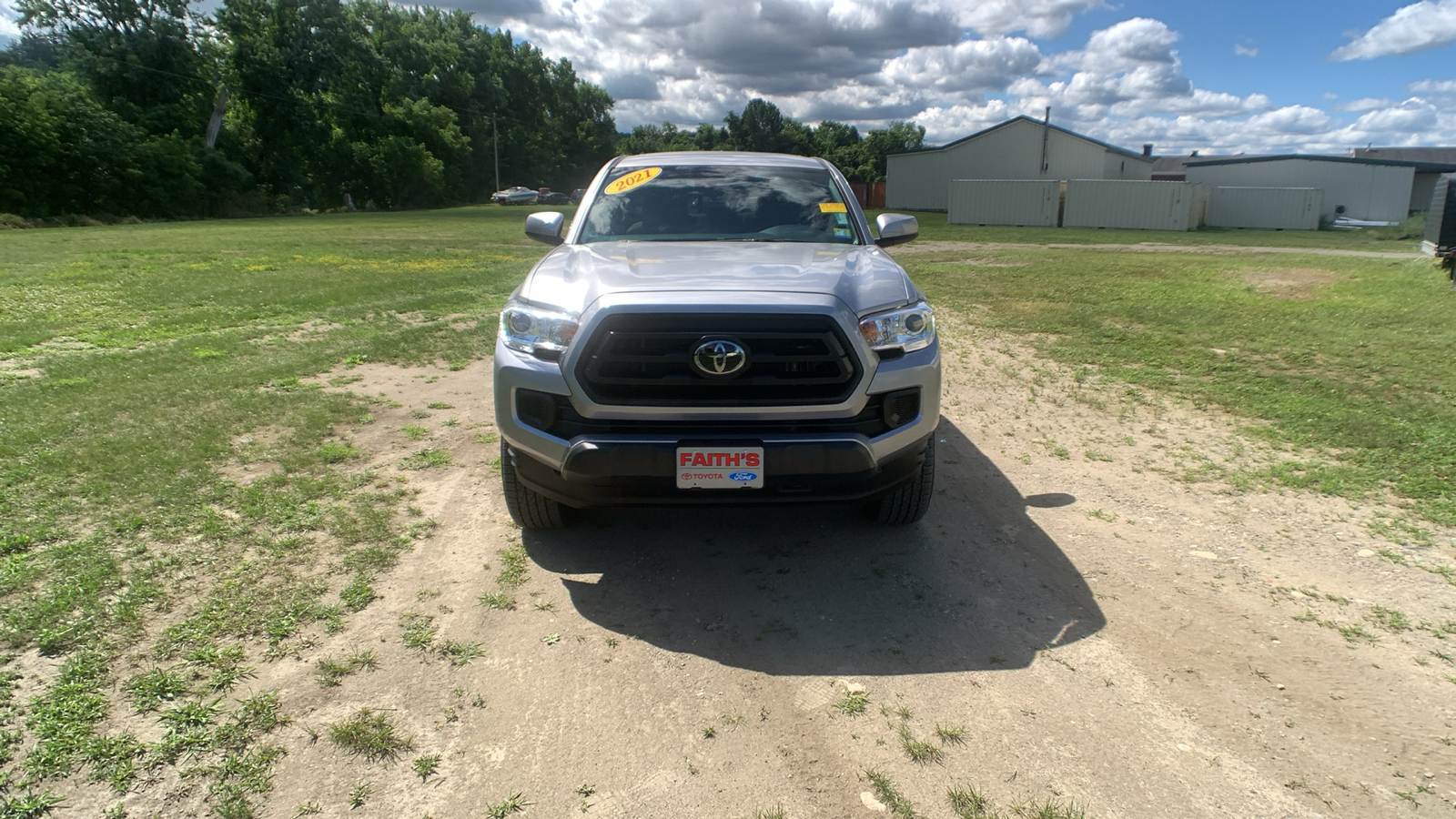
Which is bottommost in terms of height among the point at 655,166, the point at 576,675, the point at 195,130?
the point at 576,675

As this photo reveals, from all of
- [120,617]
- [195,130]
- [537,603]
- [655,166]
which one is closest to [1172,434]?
[655,166]

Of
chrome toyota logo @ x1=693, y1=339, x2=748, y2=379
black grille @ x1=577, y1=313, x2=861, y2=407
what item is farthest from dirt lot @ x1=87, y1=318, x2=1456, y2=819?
chrome toyota logo @ x1=693, y1=339, x2=748, y2=379

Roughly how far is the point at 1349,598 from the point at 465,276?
13417mm

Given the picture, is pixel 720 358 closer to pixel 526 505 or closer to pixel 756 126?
pixel 526 505

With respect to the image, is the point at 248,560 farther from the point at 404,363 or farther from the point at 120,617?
the point at 404,363

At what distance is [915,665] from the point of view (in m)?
2.97

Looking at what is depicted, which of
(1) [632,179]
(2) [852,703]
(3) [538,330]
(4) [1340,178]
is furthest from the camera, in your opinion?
(4) [1340,178]

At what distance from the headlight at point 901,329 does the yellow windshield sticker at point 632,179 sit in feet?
7.11

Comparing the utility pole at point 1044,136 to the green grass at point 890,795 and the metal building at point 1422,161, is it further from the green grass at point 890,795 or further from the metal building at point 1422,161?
the green grass at point 890,795

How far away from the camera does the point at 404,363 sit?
7656 mm

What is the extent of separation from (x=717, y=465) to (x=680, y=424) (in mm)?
223

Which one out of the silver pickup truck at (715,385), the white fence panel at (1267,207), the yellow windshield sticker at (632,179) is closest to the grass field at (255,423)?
the silver pickup truck at (715,385)

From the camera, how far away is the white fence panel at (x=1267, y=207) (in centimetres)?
3938

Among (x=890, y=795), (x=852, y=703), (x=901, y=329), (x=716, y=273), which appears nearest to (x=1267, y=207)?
(x=901, y=329)
